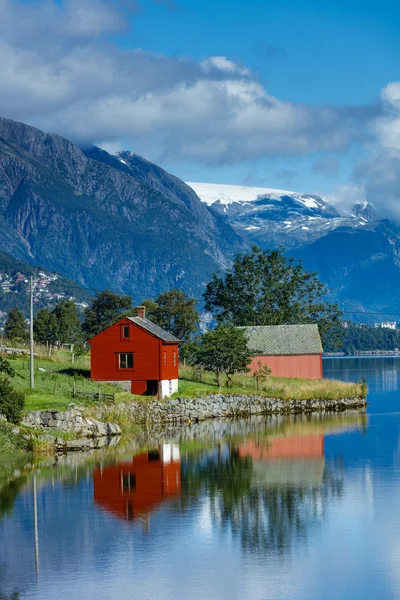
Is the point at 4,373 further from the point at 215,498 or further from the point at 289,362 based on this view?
the point at 289,362

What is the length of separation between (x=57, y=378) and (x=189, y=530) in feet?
139

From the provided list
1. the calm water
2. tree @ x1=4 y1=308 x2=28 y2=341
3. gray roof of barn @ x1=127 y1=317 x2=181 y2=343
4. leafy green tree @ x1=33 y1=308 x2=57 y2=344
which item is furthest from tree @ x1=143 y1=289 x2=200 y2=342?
the calm water

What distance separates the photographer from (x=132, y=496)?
1690 inches

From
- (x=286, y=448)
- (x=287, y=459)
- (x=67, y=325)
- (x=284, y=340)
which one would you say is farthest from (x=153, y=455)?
(x=67, y=325)

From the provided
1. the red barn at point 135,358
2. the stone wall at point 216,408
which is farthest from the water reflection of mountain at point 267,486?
the red barn at point 135,358

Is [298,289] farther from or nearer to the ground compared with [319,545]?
farther from the ground

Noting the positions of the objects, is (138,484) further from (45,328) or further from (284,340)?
(45,328)

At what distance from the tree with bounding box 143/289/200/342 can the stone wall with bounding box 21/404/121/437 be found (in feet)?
243

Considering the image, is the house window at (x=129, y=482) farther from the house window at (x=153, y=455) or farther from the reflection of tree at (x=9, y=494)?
the house window at (x=153, y=455)

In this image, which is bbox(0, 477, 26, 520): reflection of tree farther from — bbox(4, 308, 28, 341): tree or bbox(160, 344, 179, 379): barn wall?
bbox(4, 308, 28, 341): tree

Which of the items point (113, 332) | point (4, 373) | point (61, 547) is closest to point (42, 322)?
point (113, 332)

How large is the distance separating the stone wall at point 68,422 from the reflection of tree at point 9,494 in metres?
10.5

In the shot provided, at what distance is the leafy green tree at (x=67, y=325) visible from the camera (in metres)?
143

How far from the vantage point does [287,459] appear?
54906 mm
